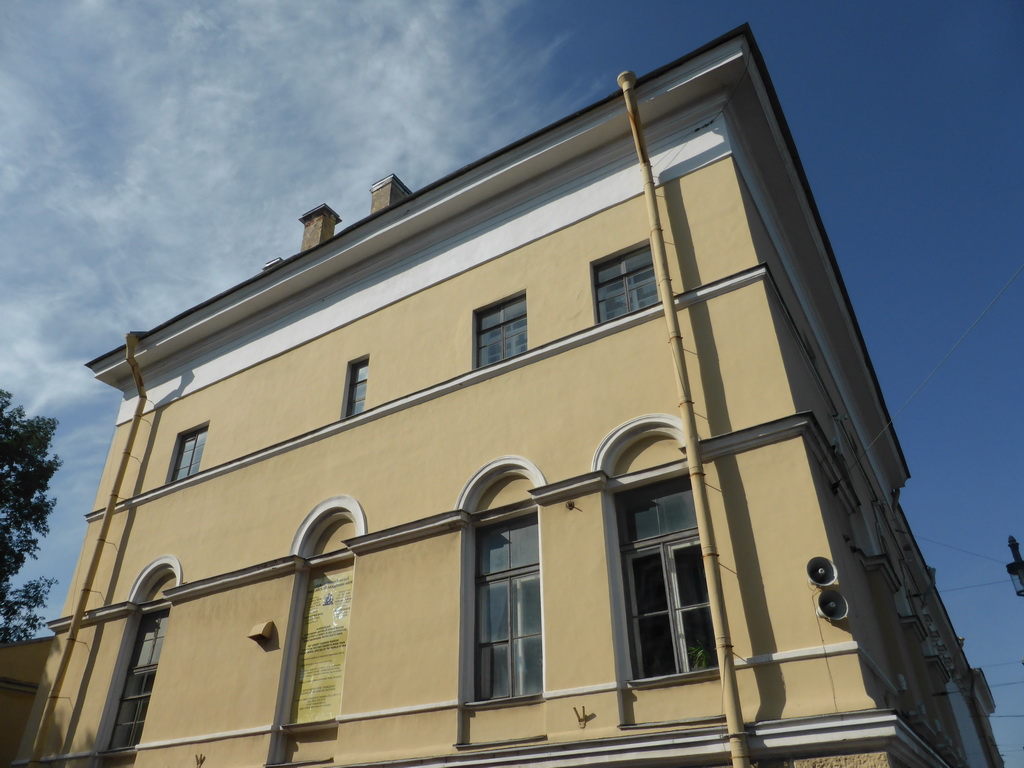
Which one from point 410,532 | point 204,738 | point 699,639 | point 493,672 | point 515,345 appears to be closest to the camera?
point 699,639

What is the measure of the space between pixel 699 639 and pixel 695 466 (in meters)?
1.75

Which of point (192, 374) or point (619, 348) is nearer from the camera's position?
point (619, 348)

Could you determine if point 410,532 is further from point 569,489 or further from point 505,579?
point 569,489

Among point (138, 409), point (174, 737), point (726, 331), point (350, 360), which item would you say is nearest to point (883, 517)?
point (726, 331)

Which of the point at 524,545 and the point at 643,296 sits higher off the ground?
the point at 643,296

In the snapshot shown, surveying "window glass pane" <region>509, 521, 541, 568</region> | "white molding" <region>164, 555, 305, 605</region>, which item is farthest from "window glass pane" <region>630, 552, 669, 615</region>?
"white molding" <region>164, 555, 305, 605</region>

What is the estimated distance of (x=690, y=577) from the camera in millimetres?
8711

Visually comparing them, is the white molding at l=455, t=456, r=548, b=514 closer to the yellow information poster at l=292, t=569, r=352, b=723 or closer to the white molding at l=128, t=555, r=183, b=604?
the yellow information poster at l=292, t=569, r=352, b=723

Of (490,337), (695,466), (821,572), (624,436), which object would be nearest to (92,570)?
(490,337)

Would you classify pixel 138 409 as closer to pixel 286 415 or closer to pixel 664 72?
pixel 286 415

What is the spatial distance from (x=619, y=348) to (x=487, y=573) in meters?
3.23

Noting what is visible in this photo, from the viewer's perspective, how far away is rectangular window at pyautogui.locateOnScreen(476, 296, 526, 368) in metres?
11.8

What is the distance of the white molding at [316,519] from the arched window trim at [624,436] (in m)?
3.98

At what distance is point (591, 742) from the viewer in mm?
8047
